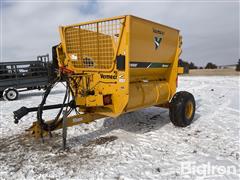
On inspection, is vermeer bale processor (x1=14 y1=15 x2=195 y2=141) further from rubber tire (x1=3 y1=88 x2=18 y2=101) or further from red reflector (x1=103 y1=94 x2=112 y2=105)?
rubber tire (x1=3 y1=88 x2=18 y2=101)

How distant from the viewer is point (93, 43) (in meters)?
4.69

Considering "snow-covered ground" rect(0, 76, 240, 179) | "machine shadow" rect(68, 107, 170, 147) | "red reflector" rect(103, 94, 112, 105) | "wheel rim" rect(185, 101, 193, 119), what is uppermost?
"red reflector" rect(103, 94, 112, 105)

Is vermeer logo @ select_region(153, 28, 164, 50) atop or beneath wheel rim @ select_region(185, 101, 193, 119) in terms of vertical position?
atop

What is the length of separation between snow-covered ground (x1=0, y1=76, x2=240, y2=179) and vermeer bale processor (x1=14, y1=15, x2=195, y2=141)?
0.45m

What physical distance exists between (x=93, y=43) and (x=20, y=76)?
7709 millimetres

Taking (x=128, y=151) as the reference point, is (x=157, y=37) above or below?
above

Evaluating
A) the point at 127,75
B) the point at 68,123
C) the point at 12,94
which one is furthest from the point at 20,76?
the point at 127,75

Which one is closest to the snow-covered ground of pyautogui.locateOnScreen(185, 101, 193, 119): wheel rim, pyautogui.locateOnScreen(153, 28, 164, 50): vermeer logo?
pyautogui.locateOnScreen(185, 101, 193, 119): wheel rim

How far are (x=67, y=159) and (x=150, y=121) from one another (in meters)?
2.77

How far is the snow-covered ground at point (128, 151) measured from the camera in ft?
11.4

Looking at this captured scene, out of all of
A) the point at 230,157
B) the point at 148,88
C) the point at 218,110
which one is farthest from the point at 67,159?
the point at 218,110

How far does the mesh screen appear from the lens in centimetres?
438

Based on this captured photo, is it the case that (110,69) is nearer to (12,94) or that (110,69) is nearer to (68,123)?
Answer: (68,123)

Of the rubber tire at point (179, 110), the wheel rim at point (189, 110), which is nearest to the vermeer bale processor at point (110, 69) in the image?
the rubber tire at point (179, 110)
